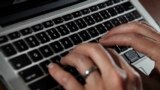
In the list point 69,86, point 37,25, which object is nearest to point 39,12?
point 37,25

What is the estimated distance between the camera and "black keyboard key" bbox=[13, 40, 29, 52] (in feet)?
1.86

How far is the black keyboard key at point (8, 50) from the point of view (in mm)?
551

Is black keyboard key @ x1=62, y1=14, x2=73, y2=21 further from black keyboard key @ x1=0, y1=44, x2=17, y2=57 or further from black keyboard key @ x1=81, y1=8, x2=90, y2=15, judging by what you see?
black keyboard key @ x1=0, y1=44, x2=17, y2=57

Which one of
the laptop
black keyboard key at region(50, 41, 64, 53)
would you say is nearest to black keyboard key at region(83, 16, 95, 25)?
the laptop

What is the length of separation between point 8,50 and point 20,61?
3 centimetres

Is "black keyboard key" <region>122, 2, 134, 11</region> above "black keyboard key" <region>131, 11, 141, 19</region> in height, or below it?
above

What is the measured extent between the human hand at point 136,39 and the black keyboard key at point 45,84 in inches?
5.6

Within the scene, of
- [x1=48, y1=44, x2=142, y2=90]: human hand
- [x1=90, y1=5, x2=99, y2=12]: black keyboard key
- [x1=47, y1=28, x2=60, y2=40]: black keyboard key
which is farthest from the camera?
[x1=90, y1=5, x2=99, y2=12]: black keyboard key

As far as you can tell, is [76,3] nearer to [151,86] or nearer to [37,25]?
[37,25]

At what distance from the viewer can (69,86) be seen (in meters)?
0.52

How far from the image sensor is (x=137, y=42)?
25.0 inches

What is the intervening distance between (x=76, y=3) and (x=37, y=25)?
13 centimetres

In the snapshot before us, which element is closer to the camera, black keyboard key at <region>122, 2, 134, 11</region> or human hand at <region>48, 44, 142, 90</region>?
human hand at <region>48, 44, 142, 90</region>

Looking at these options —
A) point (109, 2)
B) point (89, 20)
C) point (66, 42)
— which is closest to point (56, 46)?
point (66, 42)
